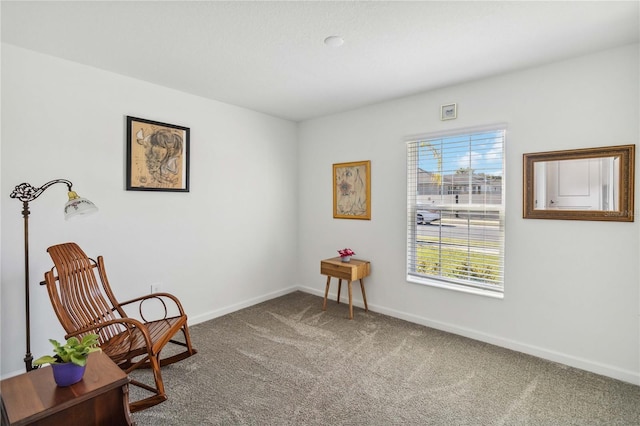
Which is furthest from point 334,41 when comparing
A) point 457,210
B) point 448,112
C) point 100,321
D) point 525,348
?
point 525,348

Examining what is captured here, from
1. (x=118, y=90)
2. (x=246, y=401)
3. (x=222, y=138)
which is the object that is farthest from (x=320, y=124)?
(x=246, y=401)

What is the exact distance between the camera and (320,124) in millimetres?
4520

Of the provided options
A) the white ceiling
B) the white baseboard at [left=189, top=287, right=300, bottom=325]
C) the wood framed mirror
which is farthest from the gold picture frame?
the wood framed mirror

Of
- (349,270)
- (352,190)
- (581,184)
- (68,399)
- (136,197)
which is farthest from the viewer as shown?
(352,190)

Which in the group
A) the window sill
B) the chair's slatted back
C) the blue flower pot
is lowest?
the blue flower pot

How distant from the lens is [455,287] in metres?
3.34

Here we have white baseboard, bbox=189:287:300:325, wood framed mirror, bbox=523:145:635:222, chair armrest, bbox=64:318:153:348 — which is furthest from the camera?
white baseboard, bbox=189:287:300:325

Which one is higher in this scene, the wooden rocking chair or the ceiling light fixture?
the ceiling light fixture

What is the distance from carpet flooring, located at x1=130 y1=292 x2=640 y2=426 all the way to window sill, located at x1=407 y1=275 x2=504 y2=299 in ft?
1.54

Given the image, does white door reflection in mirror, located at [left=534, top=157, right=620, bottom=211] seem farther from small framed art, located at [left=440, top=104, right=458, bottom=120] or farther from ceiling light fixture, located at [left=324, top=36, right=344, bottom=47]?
ceiling light fixture, located at [left=324, top=36, right=344, bottom=47]

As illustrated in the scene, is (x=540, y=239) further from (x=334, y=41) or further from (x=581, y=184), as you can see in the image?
(x=334, y=41)

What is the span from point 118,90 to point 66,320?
6.64 feet

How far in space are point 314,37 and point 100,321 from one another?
2.63 meters

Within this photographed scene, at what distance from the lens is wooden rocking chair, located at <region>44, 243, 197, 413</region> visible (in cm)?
218
